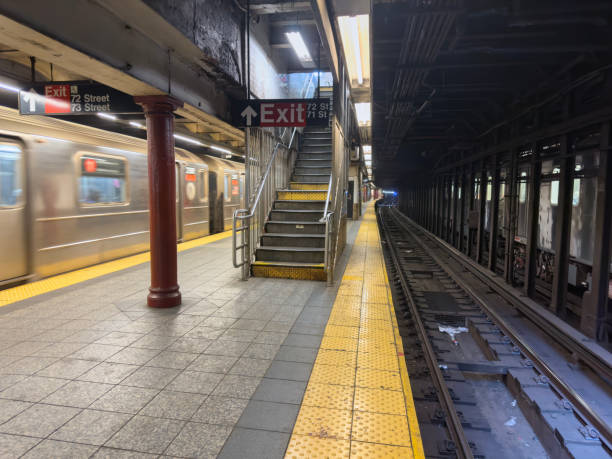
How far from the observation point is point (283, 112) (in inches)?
207

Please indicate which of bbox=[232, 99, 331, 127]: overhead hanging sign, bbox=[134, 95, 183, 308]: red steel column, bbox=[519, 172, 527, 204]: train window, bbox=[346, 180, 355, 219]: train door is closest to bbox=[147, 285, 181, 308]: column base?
bbox=[134, 95, 183, 308]: red steel column

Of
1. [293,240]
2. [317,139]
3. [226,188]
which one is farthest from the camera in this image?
→ [226,188]

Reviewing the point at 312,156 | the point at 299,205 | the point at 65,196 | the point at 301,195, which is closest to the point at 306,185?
the point at 301,195

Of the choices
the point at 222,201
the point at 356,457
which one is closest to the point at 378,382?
the point at 356,457

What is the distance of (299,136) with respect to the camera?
998cm

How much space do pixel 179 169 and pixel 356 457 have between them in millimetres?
8681

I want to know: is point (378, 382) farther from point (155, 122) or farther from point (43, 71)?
point (43, 71)

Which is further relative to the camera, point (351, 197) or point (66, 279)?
point (351, 197)

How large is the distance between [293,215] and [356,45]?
360cm

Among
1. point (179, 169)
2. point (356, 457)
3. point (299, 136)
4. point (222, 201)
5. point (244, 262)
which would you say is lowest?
point (356, 457)

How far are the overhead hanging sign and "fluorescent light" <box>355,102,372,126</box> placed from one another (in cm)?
331

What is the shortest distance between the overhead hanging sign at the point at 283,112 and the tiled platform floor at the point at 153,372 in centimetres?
248

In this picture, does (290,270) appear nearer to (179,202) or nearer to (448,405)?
(448,405)

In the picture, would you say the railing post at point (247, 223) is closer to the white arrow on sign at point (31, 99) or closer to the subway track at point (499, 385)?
the subway track at point (499, 385)
